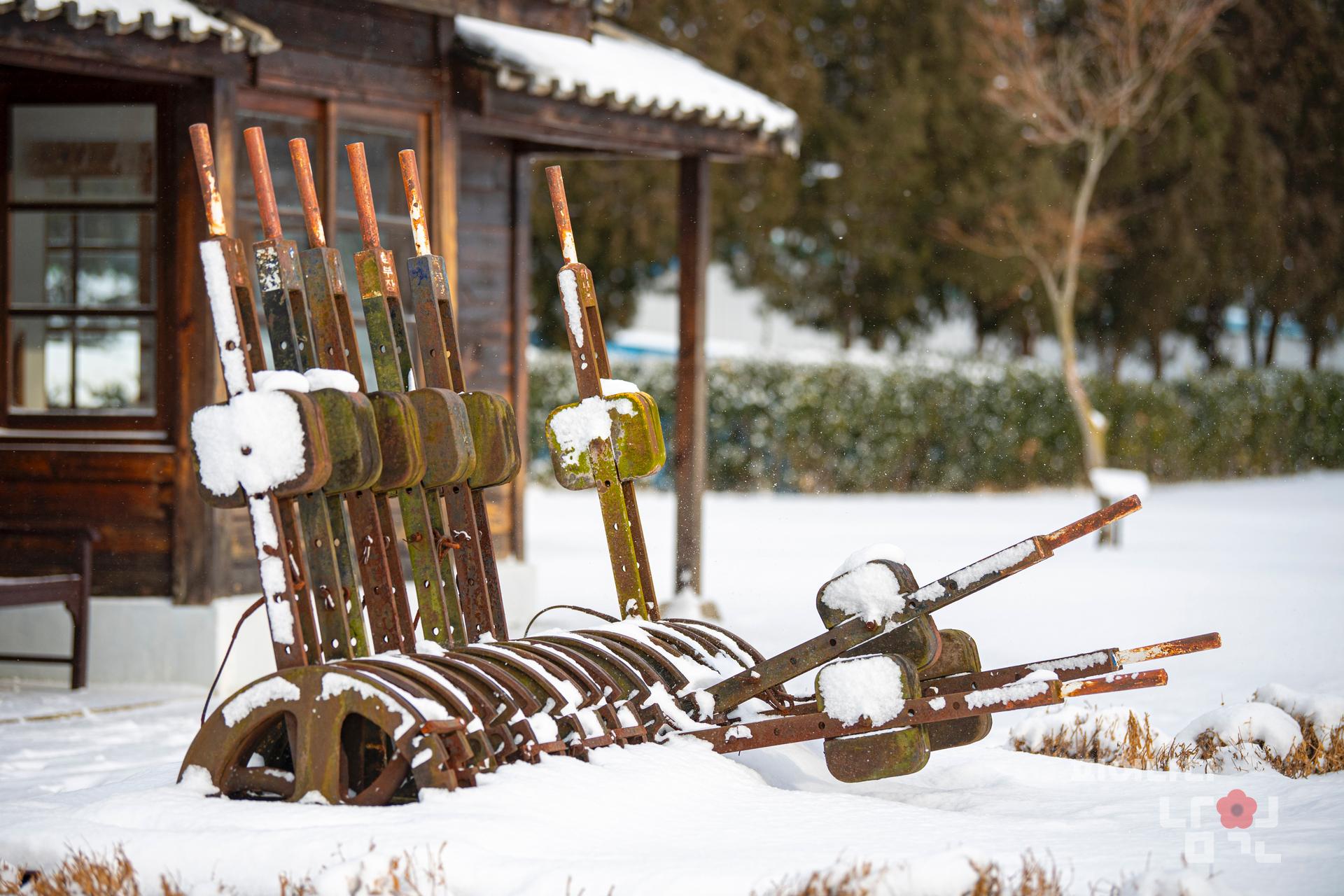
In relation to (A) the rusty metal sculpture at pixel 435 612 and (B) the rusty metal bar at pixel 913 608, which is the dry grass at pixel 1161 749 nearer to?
(A) the rusty metal sculpture at pixel 435 612

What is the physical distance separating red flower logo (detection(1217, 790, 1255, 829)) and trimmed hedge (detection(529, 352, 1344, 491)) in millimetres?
13703

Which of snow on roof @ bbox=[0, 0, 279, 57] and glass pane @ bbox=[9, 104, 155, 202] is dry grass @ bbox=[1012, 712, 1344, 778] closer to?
snow on roof @ bbox=[0, 0, 279, 57]

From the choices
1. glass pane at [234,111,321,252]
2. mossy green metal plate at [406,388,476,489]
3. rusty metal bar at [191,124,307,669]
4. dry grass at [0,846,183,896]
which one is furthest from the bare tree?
dry grass at [0,846,183,896]

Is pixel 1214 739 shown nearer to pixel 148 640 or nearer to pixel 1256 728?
pixel 1256 728

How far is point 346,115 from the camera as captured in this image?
296 inches

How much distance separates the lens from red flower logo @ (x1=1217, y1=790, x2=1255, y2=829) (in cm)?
393

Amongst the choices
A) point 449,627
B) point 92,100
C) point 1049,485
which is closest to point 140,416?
point 92,100

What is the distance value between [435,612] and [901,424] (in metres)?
14.6

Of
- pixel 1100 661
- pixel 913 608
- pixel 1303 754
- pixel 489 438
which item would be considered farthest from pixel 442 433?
pixel 1303 754

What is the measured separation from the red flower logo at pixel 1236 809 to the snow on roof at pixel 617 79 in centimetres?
487

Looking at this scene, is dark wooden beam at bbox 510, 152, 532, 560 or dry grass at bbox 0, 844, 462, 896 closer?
dry grass at bbox 0, 844, 462, 896

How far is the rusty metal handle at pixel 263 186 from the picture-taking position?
402 centimetres

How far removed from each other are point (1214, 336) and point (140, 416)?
22165mm

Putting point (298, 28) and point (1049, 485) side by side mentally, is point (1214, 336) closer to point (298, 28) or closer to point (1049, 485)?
point (1049, 485)
